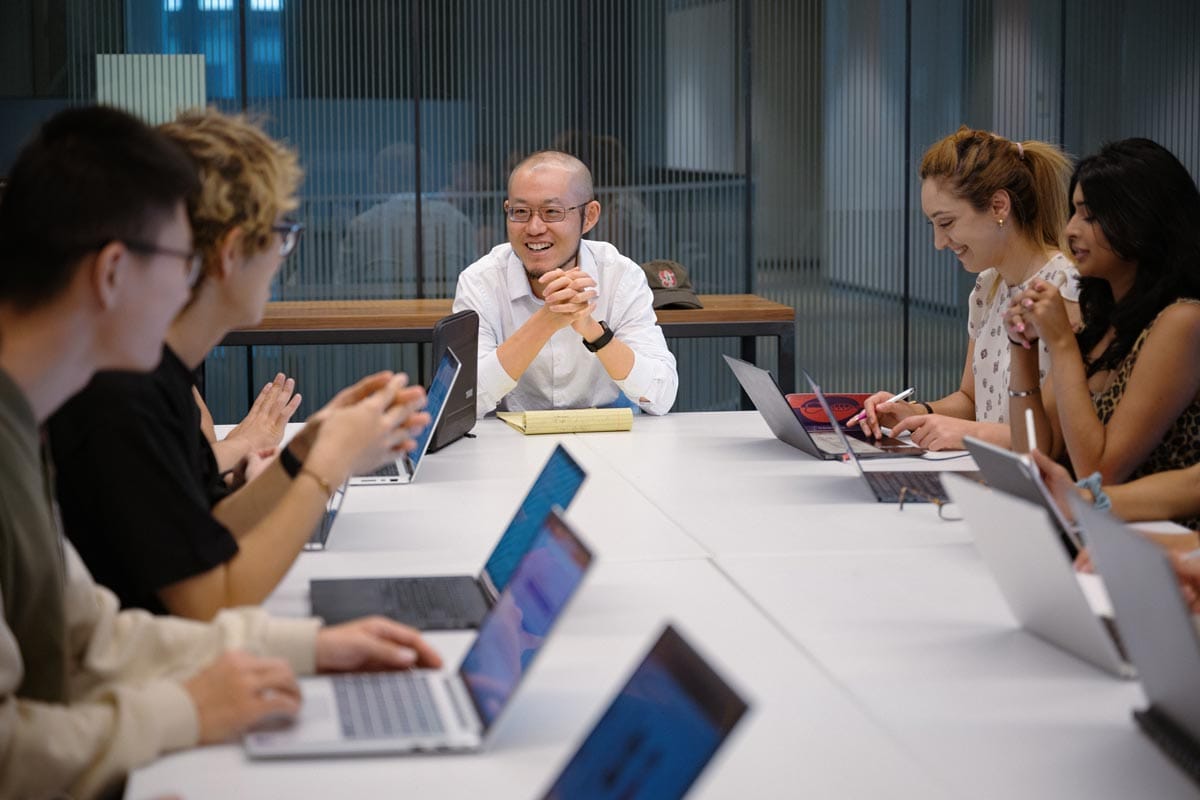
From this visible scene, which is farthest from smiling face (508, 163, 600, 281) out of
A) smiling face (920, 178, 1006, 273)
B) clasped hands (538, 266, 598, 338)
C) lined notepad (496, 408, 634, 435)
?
smiling face (920, 178, 1006, 273)

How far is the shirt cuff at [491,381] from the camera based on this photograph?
3604 millimetres

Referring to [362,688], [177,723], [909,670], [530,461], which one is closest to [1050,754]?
[909,670]

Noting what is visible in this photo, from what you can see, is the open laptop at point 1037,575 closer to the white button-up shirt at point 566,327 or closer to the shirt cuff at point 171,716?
the shirt cuff at point 171,716

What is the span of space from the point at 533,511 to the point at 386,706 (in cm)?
49

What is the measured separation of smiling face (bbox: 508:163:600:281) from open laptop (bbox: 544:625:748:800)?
8.95ft

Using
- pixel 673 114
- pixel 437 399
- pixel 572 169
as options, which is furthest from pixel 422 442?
pixel 673 114

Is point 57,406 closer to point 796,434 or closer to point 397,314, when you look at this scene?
point 796,434

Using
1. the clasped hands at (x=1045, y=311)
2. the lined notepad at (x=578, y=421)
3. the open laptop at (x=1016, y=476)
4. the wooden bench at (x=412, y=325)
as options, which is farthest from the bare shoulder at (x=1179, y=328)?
the wooden bench at (x=412, y=325)

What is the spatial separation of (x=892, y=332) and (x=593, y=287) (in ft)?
10.5

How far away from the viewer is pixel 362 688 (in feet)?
5.20

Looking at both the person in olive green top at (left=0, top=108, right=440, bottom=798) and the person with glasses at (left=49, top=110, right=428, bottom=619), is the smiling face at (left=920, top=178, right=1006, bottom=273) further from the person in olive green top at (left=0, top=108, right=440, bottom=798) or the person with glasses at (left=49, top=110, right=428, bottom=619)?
the person in olive green top at (left=0, top=108, right=440, bottom=798)

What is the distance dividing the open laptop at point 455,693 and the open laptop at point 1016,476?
0.73m

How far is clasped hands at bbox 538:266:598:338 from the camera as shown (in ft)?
11.5

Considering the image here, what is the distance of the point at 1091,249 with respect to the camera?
286 cm
